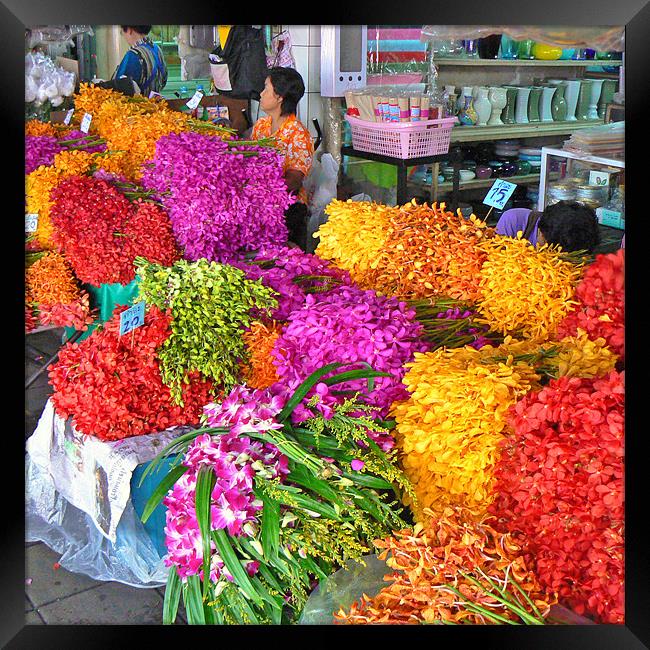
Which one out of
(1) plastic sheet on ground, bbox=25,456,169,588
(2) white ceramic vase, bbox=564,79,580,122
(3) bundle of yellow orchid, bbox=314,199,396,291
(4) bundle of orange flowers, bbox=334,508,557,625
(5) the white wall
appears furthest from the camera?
(2) white ceramic vase, bbox=564,79,580,122

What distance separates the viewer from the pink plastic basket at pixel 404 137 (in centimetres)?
466

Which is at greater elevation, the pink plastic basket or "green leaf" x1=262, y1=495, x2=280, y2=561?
the pink plastic basket

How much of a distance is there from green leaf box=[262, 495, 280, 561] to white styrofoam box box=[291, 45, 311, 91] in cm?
437

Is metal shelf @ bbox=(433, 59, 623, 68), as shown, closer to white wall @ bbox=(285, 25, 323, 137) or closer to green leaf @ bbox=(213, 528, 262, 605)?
white wall @ bbox=(285, 25, 323, 137)

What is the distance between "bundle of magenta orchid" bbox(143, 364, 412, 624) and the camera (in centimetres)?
176

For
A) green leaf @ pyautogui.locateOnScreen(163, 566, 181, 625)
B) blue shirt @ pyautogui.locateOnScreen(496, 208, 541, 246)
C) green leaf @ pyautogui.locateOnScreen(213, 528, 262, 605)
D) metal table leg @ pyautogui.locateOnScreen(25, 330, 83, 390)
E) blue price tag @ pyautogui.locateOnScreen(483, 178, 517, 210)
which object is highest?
blue price tag @ pyautogui.locateOnScreen(483, 178, 517, 210)

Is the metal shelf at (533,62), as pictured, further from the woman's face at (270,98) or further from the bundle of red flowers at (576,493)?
the bundle of red flowers at (576,493)

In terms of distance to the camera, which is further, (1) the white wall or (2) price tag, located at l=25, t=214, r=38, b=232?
(1) the white wall

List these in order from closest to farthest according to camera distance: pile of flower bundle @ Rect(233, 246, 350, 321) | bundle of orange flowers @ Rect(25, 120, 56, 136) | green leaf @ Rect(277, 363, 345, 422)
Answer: green leaf @ Rect(277, 363, 345, 422)
pile of flower bundle @ Rect(233, 246, 350, 321)
bundle of orange flowers @ Rect(25, 120, 56, 136)

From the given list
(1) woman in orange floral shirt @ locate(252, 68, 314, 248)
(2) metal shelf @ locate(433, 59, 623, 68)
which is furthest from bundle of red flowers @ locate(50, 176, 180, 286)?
(2) metal shelf @ locate(433, 59, 623, 68)

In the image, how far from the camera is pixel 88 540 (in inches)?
113

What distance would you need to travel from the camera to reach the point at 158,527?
8.61 ft
